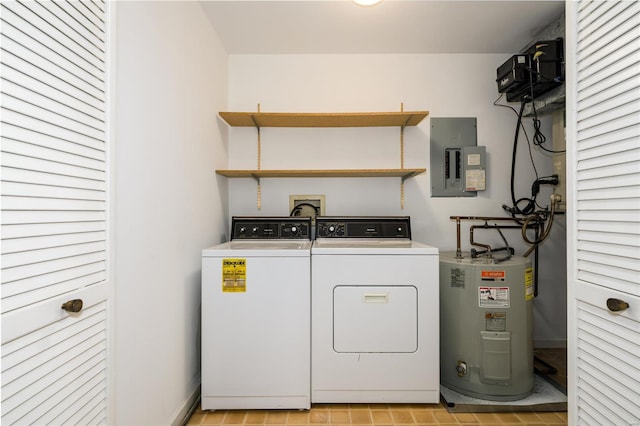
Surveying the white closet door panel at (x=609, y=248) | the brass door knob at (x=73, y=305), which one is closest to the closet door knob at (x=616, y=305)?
the white closet door panel at (x=609, y=248)

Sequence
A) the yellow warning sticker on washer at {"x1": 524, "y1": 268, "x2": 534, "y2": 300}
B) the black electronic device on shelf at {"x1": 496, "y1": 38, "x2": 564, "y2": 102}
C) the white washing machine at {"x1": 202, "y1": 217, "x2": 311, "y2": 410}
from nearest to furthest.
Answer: the white washing machine at {"x1": 202, "y1": 217, "x2": 311, "y2": 410}
the yellow warning sticker on washer at {"x1": 524, "y1": 268, "x2": 534, "y2": 300}
the black electronic device on shelf at {"x1": 496, "y1": 38, "x2": 564, "y2": 102}

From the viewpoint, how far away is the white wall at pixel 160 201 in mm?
1236

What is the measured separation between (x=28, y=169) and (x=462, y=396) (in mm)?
2372

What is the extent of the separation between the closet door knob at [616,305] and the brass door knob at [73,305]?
5.63 ft

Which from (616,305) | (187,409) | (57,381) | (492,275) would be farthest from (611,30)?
(187,409)

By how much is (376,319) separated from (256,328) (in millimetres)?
703

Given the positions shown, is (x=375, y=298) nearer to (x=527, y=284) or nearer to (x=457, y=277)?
(x=457, y=277)

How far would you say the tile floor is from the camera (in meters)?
1.74

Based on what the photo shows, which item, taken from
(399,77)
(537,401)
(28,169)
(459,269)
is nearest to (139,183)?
(28,169)

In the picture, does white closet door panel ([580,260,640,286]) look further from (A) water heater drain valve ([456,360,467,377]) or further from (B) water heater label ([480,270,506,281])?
(A) water heater drain valve ([456,360,467,377])

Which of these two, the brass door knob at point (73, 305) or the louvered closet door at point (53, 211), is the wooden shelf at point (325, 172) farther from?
the brass door knob at point (73, 305)

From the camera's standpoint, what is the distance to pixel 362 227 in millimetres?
2338

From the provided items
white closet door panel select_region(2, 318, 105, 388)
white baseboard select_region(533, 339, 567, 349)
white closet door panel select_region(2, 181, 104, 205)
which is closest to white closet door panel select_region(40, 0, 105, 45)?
white closet door panel select_region(2, 181, 104, 205)

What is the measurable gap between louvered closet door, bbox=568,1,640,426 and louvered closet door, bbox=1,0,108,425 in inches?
69.8
